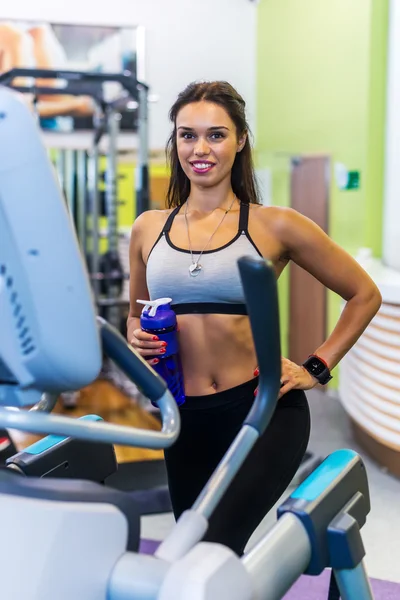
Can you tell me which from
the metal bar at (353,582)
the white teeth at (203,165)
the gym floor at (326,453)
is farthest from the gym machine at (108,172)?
the metal bar at (353,582)

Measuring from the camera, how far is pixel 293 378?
1.46 metres

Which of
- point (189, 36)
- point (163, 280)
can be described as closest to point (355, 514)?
point (163, 280)

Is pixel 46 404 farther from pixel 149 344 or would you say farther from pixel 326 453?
pixel 326 453

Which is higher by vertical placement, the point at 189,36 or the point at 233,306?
the point at 189,36

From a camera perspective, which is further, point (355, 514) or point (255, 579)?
point (355, 514)

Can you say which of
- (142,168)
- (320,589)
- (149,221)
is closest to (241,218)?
(149,221)

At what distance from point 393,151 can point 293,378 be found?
3496 millimetres

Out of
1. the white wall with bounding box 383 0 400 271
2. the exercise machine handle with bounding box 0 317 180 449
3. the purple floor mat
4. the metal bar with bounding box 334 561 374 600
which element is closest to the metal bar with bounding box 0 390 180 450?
the exercise machine handle with bounding box 0 317 180 449

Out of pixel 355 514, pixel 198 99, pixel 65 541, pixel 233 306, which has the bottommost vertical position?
pixel 355 514

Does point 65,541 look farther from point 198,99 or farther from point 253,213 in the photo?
point 198,99

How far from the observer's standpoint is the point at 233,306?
1.49 metres

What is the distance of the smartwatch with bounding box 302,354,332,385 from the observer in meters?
1.52

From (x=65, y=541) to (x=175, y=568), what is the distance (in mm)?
135

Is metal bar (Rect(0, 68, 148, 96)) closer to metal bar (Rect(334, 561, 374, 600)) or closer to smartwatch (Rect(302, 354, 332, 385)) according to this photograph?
smartwatch (Rect(302, 354, 332, 385))
